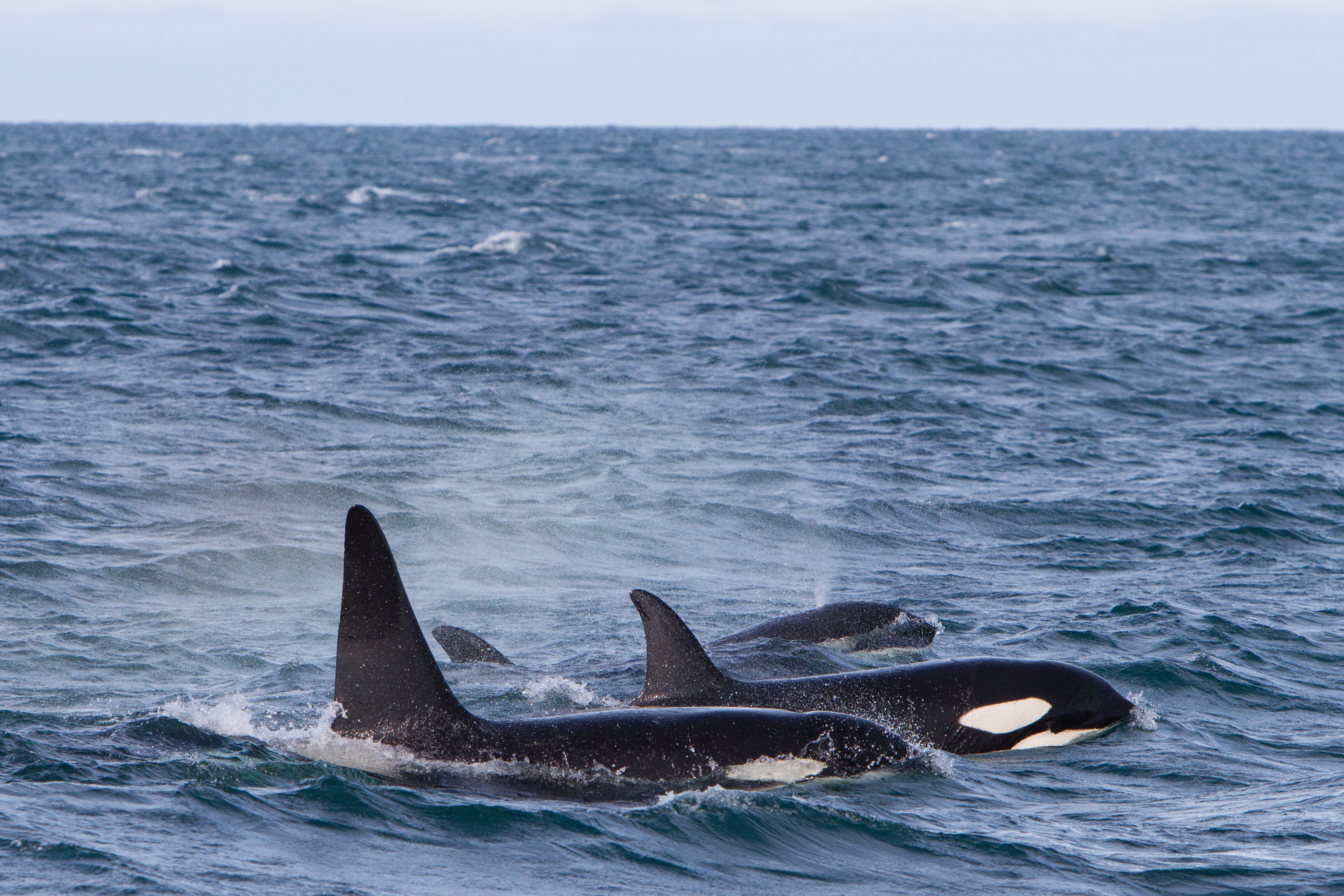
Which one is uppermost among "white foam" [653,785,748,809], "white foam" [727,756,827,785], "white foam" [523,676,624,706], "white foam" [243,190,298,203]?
"white foam" [243,190,298,203]

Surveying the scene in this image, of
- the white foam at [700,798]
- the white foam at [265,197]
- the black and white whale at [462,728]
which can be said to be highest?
the white foam at [265,197]

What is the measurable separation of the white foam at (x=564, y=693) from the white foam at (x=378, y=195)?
4115 cm

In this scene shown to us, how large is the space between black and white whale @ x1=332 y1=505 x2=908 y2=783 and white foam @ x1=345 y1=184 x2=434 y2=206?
43.0 m

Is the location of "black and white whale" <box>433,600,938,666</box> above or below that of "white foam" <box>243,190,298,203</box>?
below

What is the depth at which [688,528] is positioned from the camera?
1384cm

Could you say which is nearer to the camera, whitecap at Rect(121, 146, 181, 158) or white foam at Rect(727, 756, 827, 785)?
white foam at Rect(727, 756, 827, 785)

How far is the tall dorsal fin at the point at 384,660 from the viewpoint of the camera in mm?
7020

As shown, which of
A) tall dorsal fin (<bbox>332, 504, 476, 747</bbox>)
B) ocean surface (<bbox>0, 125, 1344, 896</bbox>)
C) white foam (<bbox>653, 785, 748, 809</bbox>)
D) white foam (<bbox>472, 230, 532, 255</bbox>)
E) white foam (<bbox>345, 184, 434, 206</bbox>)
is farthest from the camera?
white foam (<bbox>345, 184, 434, 206</bbox>)

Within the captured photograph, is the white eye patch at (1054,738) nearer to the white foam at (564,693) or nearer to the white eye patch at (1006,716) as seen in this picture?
the white eye patch at (1006,716)

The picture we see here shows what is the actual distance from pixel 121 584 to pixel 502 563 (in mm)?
2987

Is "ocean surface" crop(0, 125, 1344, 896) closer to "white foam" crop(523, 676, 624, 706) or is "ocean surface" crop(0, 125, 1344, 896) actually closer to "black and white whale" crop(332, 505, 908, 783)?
"white foam" crop(523, 676, 624, 706)

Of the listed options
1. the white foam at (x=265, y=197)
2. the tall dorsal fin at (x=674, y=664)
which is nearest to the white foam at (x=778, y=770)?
the tall dorsal fin at (x=674, y=664)

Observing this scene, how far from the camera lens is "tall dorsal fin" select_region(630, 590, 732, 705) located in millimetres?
8008

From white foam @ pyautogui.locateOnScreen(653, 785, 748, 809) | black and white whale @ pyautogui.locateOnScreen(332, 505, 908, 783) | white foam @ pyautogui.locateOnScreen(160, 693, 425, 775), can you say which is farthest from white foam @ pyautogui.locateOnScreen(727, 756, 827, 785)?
white foam @ pyautogui.locateOnScreen(160, 693, 425, 775)
